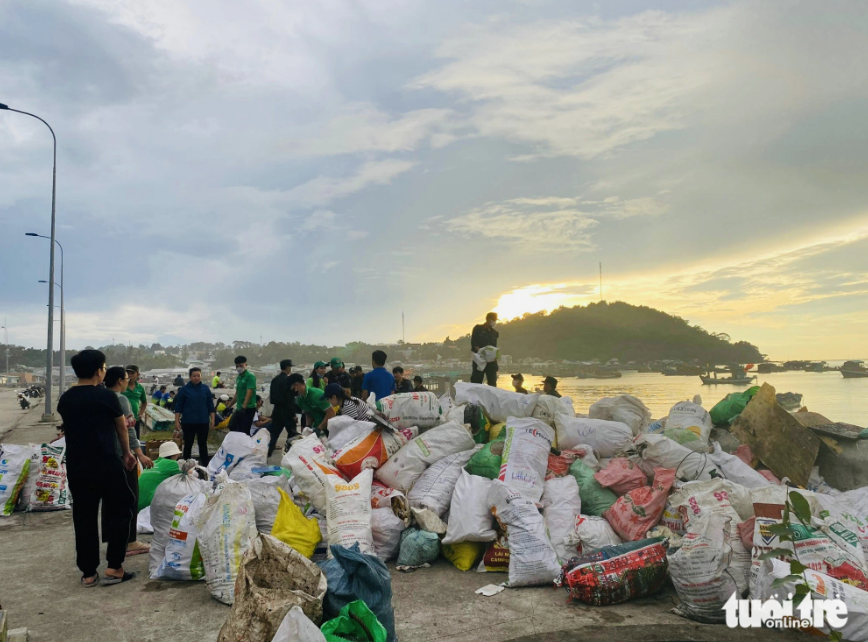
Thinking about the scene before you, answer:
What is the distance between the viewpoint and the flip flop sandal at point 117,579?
12.3 ft

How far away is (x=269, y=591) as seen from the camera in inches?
97.2

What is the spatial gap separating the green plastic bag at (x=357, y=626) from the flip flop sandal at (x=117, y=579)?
2.16 metres

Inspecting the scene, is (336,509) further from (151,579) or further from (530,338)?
(530,338)

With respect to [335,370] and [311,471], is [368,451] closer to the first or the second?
[311,471]

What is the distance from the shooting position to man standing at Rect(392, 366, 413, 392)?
8414 millimetres

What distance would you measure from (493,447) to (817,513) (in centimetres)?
227

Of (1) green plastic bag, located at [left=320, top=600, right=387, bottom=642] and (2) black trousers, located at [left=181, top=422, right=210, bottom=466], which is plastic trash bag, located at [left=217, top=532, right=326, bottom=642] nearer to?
(1) green plastic bag, located at [left=320, top=600, right=387, bottom=642]

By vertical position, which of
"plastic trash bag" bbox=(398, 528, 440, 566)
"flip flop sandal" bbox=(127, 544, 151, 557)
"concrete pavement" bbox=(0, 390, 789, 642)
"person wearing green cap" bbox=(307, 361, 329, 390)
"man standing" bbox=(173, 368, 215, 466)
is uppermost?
"person wearing green cap" bbox=(307, 361, 329, 390)

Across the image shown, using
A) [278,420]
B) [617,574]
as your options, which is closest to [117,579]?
[617,574]

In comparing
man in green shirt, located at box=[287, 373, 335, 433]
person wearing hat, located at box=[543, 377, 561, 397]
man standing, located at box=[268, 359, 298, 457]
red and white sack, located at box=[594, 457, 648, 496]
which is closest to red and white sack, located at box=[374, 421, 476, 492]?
red and white sack, located at box=[594, 457, 648, 496]

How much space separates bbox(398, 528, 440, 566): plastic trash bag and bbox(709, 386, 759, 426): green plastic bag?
3366 mm

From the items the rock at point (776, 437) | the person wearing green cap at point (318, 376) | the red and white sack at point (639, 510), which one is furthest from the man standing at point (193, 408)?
the rock at point (776, 437)

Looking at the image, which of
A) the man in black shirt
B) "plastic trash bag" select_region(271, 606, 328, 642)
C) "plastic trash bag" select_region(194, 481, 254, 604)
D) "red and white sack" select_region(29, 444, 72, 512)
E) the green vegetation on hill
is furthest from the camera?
the green vegetation on hill

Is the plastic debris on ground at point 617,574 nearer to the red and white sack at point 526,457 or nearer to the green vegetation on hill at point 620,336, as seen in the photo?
the red and white sack at point 526,457
